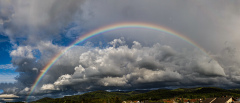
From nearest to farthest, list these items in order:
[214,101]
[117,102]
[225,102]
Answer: [225,102], [214,101], [117,102]

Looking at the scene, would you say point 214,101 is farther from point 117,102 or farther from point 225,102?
point 117,102

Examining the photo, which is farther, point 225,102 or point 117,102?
point 117,102

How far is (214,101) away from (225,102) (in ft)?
22.2

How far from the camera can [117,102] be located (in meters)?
131

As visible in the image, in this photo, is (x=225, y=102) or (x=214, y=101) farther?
(x=214, y=101)

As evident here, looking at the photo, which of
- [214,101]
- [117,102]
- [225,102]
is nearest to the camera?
[225,102]

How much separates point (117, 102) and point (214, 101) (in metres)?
65.4

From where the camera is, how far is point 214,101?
290 feet

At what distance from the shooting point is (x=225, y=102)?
81.9m

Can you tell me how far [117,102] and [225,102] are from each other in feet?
234

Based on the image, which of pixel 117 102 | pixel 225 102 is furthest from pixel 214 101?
pixel 117 102

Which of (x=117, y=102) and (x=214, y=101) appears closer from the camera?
(x=214, y=101)
